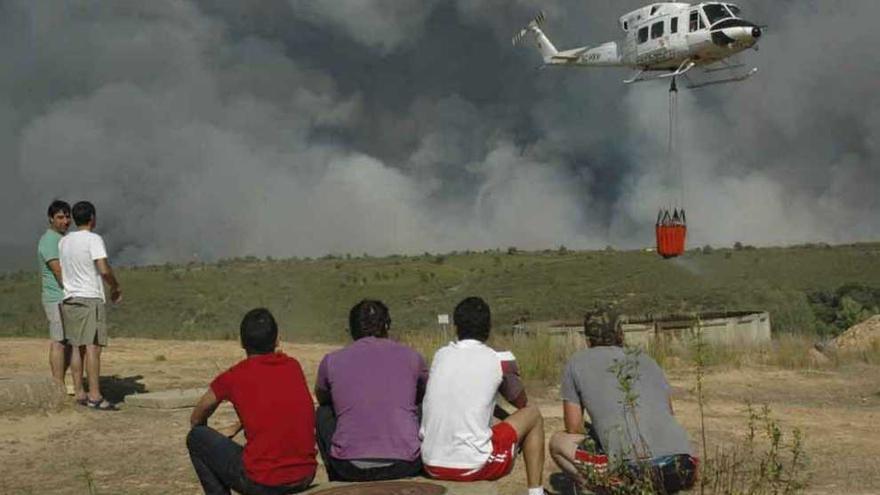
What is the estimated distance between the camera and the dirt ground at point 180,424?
8250 mm

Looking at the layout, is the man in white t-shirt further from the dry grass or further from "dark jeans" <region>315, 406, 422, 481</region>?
the dry grass

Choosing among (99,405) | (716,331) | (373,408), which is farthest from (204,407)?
(716,331)

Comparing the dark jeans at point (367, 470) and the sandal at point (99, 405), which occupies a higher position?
the dark jeans at point (367, 470)

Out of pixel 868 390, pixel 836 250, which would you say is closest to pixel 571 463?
pixel 868 390

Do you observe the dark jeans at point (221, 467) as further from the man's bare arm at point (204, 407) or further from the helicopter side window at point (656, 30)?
the helicopter side window at point (656, 30)

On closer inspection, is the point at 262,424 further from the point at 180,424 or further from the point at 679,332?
the point at 679,332

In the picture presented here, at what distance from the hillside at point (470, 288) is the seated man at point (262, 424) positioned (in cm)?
2603

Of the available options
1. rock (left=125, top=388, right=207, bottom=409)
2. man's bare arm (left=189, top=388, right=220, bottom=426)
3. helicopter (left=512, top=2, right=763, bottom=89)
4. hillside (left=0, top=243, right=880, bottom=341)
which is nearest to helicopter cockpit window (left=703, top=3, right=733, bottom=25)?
helicopter (left=512, top=2, right=763, bottom=89)

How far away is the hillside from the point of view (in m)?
39.2

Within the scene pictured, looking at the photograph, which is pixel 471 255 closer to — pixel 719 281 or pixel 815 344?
pixel 719 281

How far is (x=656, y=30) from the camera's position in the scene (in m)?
22.4

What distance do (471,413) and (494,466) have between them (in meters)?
0.32

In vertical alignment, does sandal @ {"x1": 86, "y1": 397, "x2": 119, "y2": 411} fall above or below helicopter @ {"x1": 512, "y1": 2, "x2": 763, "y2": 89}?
below

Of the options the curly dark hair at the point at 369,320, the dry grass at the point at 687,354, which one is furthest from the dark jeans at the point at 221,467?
the dry grass at the point at 687,354
